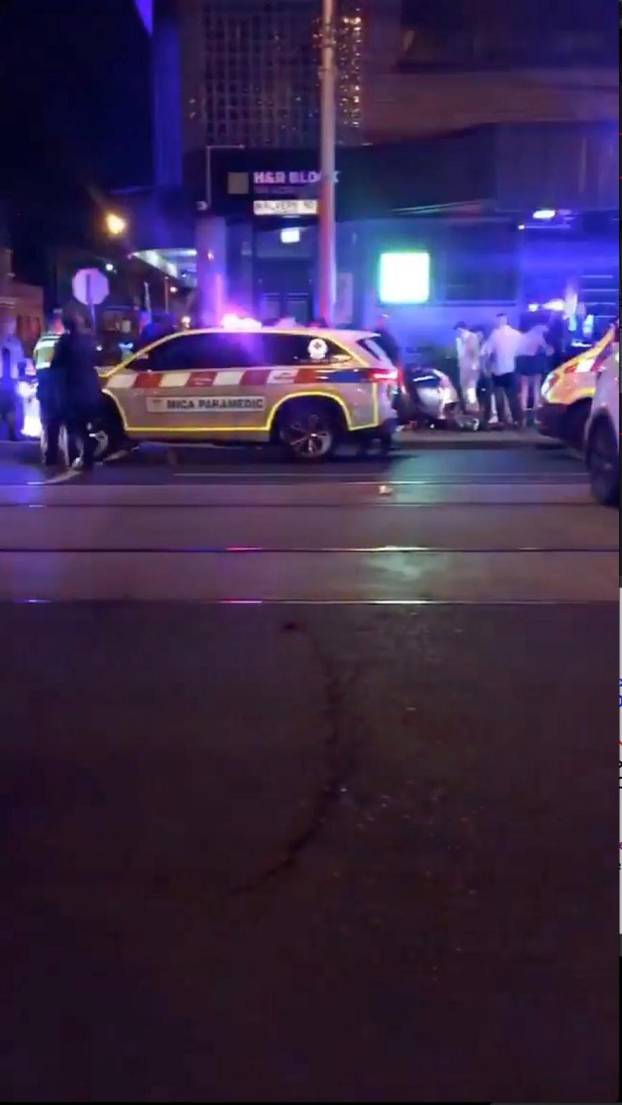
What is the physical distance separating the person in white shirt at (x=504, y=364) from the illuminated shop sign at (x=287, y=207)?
4177 millimetres

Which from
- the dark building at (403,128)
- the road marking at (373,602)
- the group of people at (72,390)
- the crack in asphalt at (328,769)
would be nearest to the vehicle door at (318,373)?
the group of people at (72,390)

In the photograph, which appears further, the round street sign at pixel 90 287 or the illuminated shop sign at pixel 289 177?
the round street sign at pixel 90 287

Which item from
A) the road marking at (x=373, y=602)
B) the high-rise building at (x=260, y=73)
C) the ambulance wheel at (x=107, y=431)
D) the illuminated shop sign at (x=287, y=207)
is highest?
the high-rise building at (x=260, y=73)

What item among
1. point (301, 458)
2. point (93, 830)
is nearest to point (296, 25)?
point (301, 458)

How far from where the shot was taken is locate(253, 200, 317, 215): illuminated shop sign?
22469mm

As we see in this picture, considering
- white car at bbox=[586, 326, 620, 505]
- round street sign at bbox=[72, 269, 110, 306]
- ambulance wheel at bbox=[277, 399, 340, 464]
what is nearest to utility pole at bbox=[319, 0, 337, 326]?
ambulance wheel at bbox=[277, 399, 340, 464]

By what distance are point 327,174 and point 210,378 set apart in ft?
19.0

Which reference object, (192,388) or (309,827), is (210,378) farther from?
(309,827)

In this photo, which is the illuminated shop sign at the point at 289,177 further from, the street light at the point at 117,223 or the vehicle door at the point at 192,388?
the street light at the point at 117,223

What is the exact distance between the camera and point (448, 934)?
391cm

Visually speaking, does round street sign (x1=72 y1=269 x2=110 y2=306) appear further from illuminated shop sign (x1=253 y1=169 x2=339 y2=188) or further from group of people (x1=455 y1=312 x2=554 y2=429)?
group of people (x1=455 y1=312 x2=554 y2=429)

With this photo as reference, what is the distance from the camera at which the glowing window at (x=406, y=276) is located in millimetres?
25812

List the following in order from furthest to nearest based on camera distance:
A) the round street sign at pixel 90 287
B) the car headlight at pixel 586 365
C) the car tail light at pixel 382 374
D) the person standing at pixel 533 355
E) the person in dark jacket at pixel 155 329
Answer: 1. the round street sign at pixel 90 287
2. the person standing at pixel 533 355
3. the person in dark jacket at pixel 155 329
4. the car tail light at pixel 382 374
5. the car headlight at pixel 586 365

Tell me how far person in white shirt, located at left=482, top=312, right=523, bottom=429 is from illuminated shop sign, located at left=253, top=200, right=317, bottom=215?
13.7ft
